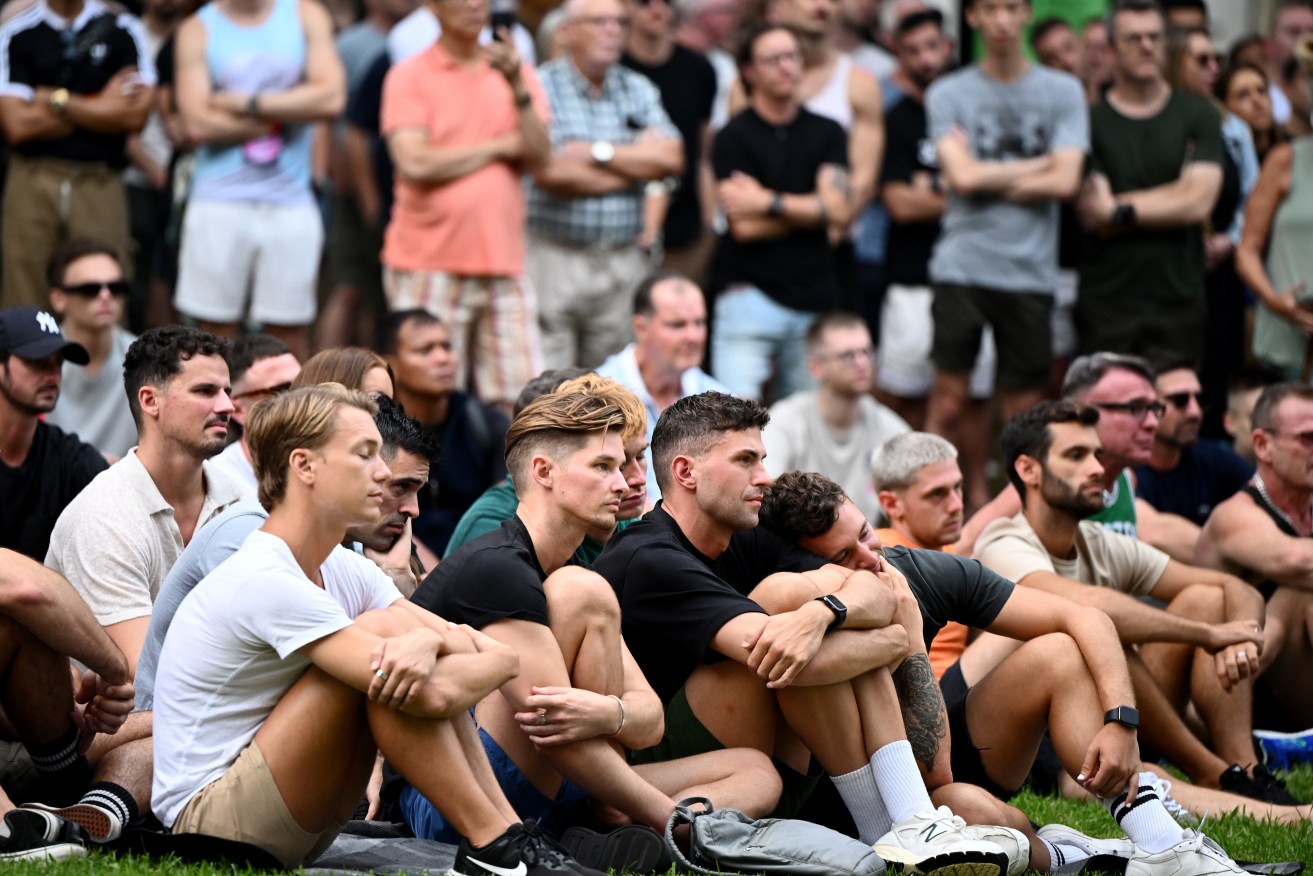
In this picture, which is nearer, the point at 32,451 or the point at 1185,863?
the point at 1185,863

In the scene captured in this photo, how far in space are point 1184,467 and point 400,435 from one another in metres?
4.38

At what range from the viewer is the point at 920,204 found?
33.3ft

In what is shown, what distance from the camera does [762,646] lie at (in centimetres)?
511

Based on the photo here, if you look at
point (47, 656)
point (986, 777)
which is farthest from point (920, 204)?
point (47, 656)

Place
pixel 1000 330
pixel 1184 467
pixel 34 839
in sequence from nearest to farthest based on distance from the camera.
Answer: pixel 34 839 → pixel 1184 467 → pixel 1000 330

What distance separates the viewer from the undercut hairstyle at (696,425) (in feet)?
18.5

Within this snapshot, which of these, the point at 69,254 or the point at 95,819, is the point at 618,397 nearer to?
the point at 95,819

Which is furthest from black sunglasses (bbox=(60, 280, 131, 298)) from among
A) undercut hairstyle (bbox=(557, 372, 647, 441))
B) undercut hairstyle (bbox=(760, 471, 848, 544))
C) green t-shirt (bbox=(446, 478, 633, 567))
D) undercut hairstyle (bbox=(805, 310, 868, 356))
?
undercut hairstyle (bbox=(760, 471, 848, 544))

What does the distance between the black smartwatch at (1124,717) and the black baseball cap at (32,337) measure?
12.1 ft

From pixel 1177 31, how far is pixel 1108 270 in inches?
76.7

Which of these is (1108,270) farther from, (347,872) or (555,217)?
(347,872)

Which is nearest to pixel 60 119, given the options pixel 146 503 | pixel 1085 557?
pixel 146 503

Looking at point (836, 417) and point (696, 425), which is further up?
point (696, 425)

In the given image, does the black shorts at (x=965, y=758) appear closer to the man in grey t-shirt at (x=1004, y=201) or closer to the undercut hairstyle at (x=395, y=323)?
the undercut hairstyle at (x=395, y=323)
